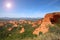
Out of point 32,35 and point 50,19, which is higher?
point 50,19

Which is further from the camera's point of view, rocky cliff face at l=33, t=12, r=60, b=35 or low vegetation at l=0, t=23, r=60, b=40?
rocky cliff face at l=33, t=12, r=60, b=35

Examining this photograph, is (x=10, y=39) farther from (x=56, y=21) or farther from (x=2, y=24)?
(x=2, y=24)

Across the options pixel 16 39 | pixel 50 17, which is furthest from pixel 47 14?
pixel 16 39

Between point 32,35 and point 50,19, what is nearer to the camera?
point 32,35

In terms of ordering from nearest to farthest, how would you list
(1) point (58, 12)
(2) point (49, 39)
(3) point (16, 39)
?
(2) point (49, 39) < (3) point (16, 39) < (1) point (58, 12)

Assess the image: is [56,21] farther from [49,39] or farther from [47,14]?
[49,39]

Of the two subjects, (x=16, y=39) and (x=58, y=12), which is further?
(x=58, y=12)

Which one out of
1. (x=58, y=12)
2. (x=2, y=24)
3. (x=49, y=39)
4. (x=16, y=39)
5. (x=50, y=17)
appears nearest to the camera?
(x=49, y=39)

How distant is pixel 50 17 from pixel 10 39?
259cm

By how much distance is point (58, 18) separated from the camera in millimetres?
7605

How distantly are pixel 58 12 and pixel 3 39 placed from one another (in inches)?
134

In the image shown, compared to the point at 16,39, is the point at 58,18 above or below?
above

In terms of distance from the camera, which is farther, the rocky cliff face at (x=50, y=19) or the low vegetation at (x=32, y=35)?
the rocky cliff face at (x=50, y=19)

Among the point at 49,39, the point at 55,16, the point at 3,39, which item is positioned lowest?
the point at 3,39
